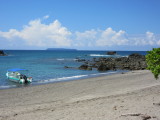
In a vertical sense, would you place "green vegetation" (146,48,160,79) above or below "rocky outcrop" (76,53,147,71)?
above

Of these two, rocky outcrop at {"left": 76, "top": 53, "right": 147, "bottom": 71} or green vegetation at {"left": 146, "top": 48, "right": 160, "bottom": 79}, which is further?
rocky outcrop at {"left": 76, "top": 53, "right": 147, "bottom": 71}

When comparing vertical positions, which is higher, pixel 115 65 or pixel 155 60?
pixel 155 60

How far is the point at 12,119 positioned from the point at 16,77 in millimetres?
18723

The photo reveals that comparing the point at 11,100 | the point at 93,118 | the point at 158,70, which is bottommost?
the point at 11,100

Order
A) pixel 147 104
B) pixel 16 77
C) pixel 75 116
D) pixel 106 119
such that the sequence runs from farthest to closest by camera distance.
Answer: pixel 16 77
pixel 147 104
pixel 75 116
pixel 106 119

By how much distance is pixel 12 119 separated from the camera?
9195 mm

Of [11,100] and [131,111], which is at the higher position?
[131,111]

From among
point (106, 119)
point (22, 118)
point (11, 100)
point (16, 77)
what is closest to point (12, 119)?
point (22, 118)

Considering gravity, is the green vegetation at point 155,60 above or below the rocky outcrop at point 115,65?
above

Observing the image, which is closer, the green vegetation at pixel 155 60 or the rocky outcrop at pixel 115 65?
the green vegetation at pixel 155 60

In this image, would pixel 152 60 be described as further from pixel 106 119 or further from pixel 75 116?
pixel 75 116

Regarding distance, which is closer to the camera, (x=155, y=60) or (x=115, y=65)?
(x=155, y=60)

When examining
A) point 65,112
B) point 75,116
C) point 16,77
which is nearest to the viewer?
point 75,116

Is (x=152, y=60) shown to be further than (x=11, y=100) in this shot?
No
